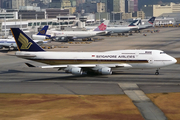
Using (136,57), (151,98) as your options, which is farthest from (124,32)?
(151,98)

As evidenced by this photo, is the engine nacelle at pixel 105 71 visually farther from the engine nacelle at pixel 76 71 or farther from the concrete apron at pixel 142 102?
the concrete apron at pixel 142 102

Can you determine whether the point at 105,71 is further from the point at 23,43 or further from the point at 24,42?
the point at 23,43

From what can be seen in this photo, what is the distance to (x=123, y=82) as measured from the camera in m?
52.8

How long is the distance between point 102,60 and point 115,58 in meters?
2.37

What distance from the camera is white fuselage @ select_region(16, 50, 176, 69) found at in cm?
5674

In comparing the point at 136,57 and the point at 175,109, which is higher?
the point at 136,57

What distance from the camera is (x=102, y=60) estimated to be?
2275 inches

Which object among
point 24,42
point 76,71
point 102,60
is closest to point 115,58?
point 102,60

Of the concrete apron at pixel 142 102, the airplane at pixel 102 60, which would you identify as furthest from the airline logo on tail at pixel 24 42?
the concrete apron at pixel 142 102

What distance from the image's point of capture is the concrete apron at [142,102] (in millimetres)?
35344

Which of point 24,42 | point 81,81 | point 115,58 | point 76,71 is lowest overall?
point 81,81

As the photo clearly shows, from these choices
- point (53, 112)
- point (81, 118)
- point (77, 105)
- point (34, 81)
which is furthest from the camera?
point (34, 81)

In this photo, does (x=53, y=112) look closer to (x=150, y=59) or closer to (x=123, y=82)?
(x=123, y=82)

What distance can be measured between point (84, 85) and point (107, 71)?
6.20 meters
